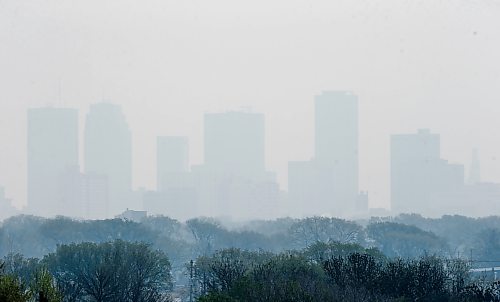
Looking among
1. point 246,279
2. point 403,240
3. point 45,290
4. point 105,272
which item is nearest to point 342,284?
point 246,279

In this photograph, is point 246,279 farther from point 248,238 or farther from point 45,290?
point 248,238

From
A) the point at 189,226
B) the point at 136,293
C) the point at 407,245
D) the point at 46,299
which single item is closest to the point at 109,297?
the point at 136,293

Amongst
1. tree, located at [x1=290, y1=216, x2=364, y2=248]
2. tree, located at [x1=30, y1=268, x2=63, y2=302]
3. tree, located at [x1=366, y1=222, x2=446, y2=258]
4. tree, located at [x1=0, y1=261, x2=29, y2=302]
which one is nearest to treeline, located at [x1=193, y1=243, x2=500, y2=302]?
tree, located at [x1=30, y1=268, x2=63, y2=302]

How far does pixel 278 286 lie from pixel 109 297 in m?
11.4

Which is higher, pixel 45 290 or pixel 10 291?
pixel 10 291

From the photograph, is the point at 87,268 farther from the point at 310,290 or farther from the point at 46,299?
the point at 46,299

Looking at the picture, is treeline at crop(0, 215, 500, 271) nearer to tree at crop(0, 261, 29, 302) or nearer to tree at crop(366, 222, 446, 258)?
tree at crop(366, 222, 446, 258)

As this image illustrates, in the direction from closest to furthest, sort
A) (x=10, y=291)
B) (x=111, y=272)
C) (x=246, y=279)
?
(x=10, y=291)
(x=246, y=279)
(x=111, y=272)

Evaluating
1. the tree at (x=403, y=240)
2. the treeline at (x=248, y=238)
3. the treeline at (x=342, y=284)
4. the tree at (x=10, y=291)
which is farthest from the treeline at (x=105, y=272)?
the tree at (x=403, y=240)

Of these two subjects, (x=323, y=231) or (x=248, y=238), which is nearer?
(x=323, y=231)

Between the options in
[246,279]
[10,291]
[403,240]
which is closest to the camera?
[10,291]

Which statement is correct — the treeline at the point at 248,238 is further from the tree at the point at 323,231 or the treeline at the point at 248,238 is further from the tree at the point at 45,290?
the tree at the point at 45,290

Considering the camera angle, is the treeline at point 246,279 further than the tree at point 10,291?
Yes

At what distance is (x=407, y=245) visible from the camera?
94.1 m
